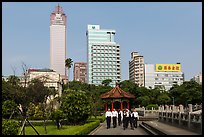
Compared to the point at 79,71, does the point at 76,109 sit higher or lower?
lower

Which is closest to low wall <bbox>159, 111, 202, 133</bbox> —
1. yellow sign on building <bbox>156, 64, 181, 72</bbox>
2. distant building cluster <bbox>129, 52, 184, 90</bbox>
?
yellow sign on building <bbox>156, 64, 181, 72</bbox>

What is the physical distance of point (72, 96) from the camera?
23.9m

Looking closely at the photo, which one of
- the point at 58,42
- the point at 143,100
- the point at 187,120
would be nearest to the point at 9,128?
the point at 187,120

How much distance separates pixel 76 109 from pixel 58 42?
108 metres

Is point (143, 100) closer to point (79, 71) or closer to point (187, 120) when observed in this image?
point (187, 120)

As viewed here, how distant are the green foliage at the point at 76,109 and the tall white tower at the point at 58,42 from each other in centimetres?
9840

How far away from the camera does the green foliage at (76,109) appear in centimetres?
2345

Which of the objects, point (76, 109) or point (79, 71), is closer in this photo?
point (76, 109)

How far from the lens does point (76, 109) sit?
76.9ft

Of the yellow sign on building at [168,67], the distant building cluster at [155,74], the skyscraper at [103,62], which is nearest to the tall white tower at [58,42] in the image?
the skyscraper at [103,62]

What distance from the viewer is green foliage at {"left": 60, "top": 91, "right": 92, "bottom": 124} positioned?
2345 centimetres

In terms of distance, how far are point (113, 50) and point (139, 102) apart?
54.7 meters

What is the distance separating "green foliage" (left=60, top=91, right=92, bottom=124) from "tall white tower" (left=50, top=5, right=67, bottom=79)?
9840cm

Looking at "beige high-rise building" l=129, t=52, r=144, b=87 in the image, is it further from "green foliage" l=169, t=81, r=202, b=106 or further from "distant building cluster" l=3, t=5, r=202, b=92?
"green foliage" l=169, t=81, r=202, b=106
